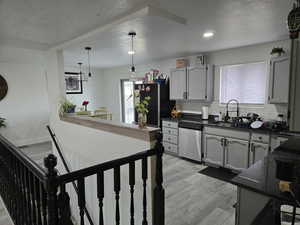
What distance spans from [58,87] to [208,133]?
3337 mm

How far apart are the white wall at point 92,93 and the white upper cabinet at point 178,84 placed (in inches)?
148

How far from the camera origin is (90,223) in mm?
3154

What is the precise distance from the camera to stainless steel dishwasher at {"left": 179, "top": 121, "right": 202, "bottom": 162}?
406 centimetres

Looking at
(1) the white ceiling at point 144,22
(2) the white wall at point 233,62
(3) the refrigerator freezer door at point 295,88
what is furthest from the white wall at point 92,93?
(3) the refrigerator freezer door at point 295,88

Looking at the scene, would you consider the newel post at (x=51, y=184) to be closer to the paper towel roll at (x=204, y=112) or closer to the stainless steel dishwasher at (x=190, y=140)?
the stainless steel dishwasher at (x=190, y=140)

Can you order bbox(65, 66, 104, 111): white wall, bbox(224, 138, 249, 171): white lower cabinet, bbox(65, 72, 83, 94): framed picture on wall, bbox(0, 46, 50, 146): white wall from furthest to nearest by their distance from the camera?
bbox(65, 66, 104, 111): white wall, bbox(65, 72, 83, 94): framed picture on wall, bbox(0, 46, 50, 146): white wall, bbox(224, 138, 249, 171): white lower cabinet

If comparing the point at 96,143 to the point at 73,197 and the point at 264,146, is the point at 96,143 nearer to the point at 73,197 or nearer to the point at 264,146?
the point at 73,197

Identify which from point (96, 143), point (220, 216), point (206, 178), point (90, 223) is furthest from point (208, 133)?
point (90, 223)

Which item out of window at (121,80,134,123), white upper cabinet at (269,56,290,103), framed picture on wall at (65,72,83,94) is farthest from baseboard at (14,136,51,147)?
white upper cabinet at (269,56,290,103)

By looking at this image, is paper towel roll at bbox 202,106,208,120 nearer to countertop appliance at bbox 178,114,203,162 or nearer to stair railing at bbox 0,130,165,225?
countertop appliance at bbox 178,114,203,162

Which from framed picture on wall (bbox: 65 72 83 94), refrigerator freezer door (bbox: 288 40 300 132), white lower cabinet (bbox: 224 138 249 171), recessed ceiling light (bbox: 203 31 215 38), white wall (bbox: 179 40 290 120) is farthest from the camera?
framed picture on wall (bbox: 65 72 83 94)

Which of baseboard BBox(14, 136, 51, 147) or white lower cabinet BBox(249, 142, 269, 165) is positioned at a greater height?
white lower cabinet BBox(249, 142, 269, 165)

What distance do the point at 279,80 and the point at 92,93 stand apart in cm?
611

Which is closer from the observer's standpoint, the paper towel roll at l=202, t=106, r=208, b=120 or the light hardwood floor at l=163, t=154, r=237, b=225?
the light hardwood floor at l=163, t=154, r=237, b=225
